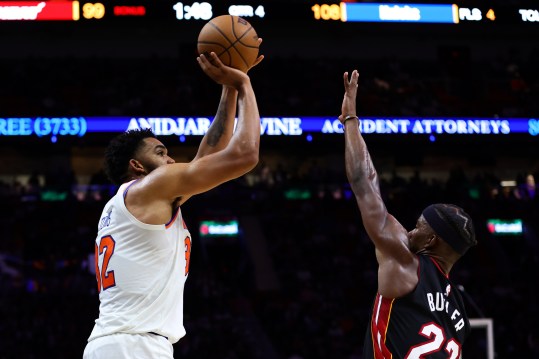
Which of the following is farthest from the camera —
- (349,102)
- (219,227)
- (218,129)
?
(219,227)

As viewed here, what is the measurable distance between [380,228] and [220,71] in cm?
93

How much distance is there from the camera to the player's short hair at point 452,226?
3.28 meters

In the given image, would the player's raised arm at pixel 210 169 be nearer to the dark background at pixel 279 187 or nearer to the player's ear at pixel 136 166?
the player's ear at pixel 136 166

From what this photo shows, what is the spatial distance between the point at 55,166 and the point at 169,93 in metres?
4.46

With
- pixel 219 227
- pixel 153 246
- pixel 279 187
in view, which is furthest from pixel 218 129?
pixel 219 227

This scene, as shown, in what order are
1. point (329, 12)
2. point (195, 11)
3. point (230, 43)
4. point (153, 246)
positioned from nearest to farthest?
point (153, 246) → point (230, 43) → point (195, 11) → point (329, 12)

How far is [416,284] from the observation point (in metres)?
3.17

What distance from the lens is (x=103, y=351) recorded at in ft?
9.70

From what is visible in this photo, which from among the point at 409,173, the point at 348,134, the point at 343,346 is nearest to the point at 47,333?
the point at 343,346

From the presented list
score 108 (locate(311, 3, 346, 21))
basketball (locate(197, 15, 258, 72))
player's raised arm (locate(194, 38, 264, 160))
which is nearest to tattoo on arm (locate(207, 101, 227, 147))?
player's raised arm (locate(194, 38, 264, 160))

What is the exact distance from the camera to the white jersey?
2.99 m

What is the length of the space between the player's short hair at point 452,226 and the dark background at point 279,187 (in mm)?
8145

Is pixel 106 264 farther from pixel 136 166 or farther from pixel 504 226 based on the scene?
pixel 504 226

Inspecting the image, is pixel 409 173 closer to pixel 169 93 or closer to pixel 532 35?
pixel 532 35
